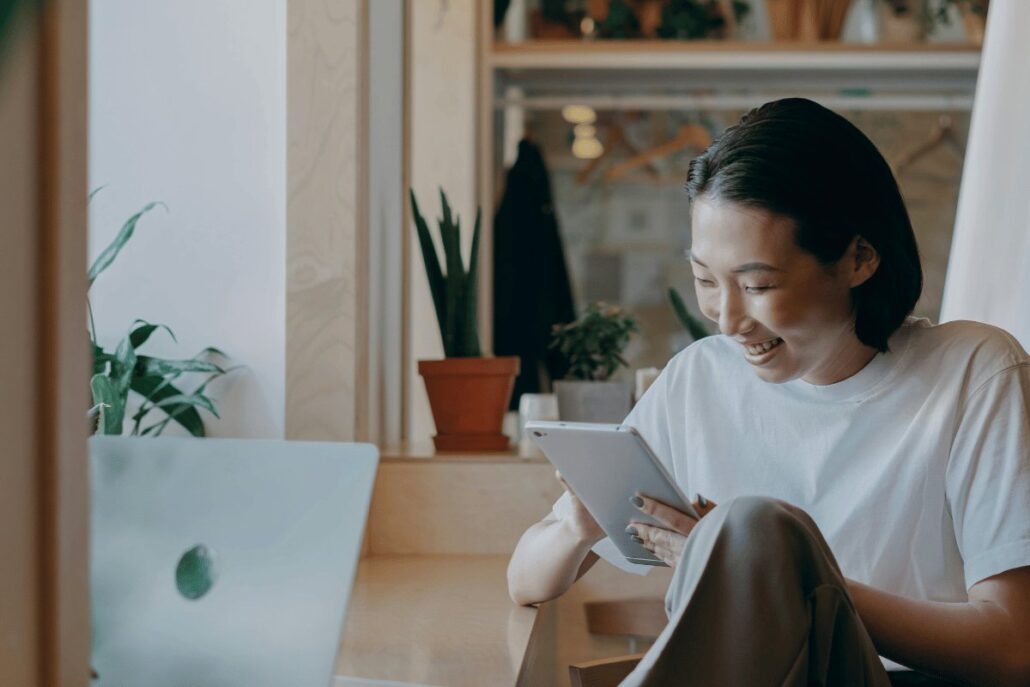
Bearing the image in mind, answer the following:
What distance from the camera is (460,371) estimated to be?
2143mm

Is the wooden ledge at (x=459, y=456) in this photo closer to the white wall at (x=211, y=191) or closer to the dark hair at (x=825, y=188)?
the white wall at (x=211, y=191)

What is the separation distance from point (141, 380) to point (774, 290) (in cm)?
102

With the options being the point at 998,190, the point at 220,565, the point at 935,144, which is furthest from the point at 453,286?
the point at 935,144

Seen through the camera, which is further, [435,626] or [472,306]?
[472,306]

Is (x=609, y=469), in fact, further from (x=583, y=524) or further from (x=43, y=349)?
(x=43, y=349)

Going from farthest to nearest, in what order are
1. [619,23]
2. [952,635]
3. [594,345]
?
[619,23], [594,345], [952,635]

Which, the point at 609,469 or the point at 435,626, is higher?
the point at 609,469

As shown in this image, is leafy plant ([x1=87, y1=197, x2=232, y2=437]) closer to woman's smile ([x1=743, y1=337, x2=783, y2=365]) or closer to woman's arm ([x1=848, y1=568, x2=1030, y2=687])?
woman's smile ([x1=743, y1=337, x2=783, y2=365])

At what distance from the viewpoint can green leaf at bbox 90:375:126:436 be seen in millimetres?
1690

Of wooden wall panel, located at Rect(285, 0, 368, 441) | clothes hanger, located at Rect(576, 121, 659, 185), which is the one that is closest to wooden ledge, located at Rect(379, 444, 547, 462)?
wooden wall panel, located at Rect(285, 0, 368, 441)

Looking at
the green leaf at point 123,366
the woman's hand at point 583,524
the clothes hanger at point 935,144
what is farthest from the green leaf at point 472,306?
the clothes hanger at point 935,144

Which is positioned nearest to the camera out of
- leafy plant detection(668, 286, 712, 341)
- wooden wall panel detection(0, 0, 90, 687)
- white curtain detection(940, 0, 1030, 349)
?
wooden wall panel detection(0, 0, 90, 687)

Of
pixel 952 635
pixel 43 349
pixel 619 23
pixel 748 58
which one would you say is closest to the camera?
pixel 43 349

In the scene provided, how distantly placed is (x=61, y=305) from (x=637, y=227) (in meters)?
3.78
